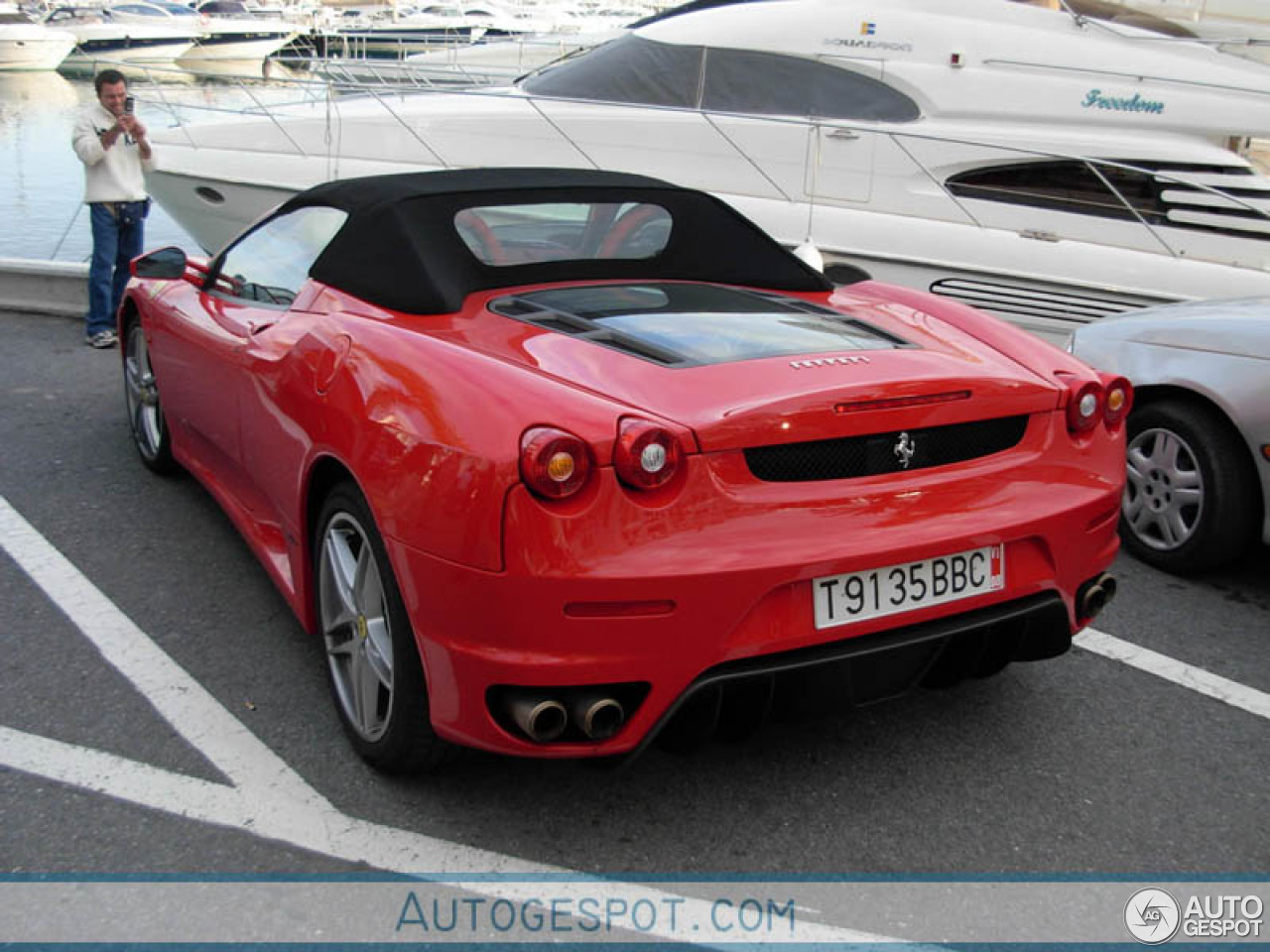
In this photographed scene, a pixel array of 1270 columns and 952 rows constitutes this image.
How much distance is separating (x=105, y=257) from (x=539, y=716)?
6212 millimetres

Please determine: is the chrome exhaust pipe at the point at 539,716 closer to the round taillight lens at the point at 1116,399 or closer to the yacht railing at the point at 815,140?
the round taillight lens at the point at 1116,399

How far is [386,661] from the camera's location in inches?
110

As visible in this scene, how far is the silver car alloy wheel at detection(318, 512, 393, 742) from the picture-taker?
2.81 m

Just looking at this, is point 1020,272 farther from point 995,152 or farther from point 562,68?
point 562,68

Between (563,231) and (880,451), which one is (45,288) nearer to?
(563,231)

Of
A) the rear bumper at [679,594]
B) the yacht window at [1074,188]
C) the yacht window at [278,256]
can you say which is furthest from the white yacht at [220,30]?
the rear bumper at [679,594]

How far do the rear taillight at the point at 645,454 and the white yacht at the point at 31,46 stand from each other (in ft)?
143

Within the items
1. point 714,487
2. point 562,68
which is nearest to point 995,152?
point 562,68

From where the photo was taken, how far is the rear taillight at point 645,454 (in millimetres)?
2395

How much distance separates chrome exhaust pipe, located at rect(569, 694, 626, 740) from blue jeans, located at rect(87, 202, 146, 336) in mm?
6001

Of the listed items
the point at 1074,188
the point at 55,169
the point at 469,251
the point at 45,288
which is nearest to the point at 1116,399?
the point at 469,251

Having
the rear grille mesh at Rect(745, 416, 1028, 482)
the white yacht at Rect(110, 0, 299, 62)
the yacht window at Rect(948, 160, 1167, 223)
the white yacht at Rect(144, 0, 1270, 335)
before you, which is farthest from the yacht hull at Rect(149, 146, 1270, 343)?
the white yacht at Rect(110, 0, 299, 62)

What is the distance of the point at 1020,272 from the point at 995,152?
3.48 feet

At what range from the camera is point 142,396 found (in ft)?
16.5
